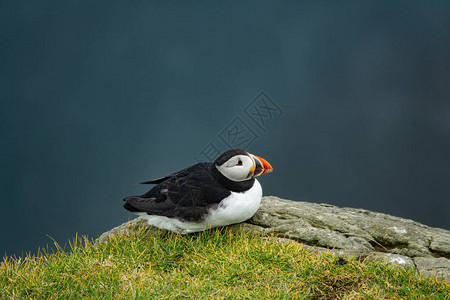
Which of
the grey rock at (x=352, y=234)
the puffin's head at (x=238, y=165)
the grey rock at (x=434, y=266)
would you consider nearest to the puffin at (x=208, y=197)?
the puffin's head at (x=238, y=165)

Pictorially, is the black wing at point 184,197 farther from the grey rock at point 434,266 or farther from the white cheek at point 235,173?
the grey rock at point 434,266

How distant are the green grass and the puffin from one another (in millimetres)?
251

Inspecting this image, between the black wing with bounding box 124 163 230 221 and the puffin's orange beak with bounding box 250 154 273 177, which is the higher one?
the puffin's orange beak with bounding box 250 154 273 177

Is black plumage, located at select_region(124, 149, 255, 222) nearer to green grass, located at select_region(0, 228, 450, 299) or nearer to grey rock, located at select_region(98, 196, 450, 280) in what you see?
green grass, located at select_region(0, 228, 450, 299)

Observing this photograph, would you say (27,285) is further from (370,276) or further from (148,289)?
(370,276)

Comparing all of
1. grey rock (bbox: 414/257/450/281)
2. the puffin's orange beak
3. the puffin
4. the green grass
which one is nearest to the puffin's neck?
the puffin

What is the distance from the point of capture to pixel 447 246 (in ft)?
16.2

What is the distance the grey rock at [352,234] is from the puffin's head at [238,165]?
757 millimetres

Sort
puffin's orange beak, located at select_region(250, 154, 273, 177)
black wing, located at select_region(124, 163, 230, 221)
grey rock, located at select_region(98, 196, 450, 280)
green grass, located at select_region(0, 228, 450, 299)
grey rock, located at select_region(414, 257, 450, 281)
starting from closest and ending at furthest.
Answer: green grass, located at select_region(0, 228, 450, 299) → grey rock, located at select_region(414, 257, 450, 281) → grey rock, located at select_region(98, 196, 450, 280) → black wing, located at select_region(124, 163, 230, 221) → puffin's orange beak, located at select_region(250, 154, 273, 177)

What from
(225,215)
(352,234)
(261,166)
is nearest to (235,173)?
(261,166)

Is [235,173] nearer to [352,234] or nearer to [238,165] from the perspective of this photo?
[238,165]

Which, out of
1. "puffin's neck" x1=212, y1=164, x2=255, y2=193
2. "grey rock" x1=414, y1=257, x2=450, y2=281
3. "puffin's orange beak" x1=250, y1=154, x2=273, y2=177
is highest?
"puffin's orange beak" x1=250, y1=154, x2=273, y2=177

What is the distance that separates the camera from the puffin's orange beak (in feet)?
15.4

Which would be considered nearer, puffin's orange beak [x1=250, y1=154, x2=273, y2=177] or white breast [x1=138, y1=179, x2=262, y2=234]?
white breast [x1=138, y1=179, x2=262, y2=234]
